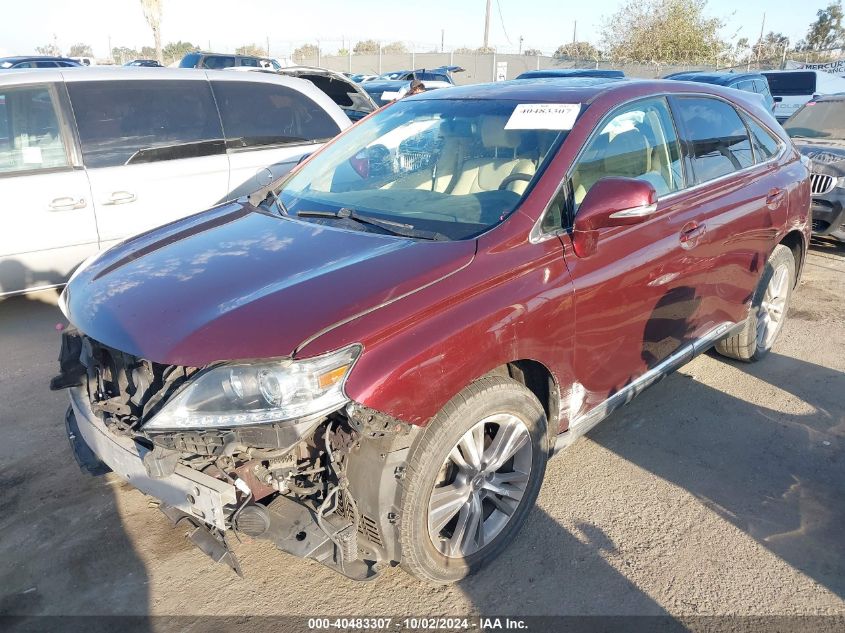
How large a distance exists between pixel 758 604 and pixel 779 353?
2.81 metres

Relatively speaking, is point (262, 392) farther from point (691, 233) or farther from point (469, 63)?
point (469, 63)

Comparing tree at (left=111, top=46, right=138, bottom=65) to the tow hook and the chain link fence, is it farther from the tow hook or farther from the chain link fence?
the tow hook

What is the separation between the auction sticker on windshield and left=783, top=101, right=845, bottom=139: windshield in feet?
20.6

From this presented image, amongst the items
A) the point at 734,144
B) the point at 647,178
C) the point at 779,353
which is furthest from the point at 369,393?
the point at 779,353

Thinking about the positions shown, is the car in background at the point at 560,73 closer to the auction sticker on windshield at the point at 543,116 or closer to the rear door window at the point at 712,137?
the rear door window at the point at 712,137

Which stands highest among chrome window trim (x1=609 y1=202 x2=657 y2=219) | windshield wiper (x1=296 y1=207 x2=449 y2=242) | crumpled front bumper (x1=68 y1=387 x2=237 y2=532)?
chrome window trim (x1=609 y1=202 x2=657 y2=219)

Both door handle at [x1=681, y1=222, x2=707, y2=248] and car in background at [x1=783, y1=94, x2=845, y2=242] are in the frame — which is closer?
door handle at [x1=681, y1=222, x2=707, y2=248]

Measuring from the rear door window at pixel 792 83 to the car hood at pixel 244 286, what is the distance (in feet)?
56.8

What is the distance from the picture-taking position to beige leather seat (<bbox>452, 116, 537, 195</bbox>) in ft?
9.63

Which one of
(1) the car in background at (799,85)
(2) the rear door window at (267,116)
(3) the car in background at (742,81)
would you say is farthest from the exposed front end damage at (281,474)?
(1) the car in background at (799,85)

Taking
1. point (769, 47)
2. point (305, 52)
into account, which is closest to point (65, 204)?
point (305, 52)

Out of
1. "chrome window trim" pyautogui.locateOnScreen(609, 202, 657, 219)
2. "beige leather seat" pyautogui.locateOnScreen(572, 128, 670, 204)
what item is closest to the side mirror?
"chrome window trim" pyautogui.locateOnScreen(609, 202, 657, 219)

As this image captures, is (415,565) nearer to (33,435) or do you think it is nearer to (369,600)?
(369,600)

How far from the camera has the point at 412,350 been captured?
2.17 meters
